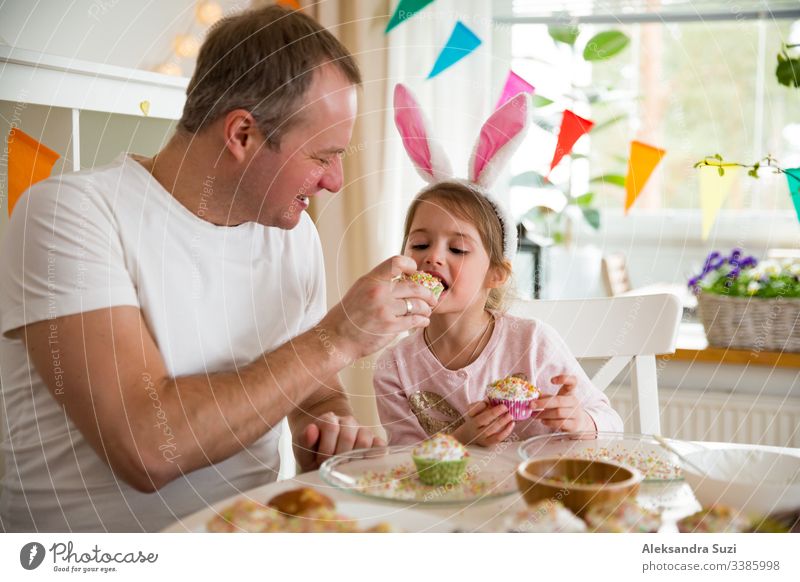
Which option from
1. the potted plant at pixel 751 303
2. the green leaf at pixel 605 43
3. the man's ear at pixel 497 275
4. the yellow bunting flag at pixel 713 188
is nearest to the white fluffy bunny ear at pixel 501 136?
the man's ear at pixel 497 275

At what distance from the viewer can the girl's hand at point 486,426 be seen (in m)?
0.91

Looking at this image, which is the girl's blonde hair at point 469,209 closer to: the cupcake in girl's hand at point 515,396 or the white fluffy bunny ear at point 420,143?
the white fluffy bunny ear at point 420,143

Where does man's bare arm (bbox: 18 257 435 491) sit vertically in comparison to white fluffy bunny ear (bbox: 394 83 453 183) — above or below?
below

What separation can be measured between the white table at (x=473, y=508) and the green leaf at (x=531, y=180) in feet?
3.64

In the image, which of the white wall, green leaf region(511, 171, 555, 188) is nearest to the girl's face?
the white wall

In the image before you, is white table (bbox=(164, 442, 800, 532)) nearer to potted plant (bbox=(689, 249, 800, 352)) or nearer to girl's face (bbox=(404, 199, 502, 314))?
girl's face (bbox=(404, 199, 502, 314))

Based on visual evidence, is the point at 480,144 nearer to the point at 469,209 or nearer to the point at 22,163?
the point at 469,209

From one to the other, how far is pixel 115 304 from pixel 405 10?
651 millimetres

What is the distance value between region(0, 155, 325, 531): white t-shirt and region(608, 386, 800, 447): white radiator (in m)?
0.86

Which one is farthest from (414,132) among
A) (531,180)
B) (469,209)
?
(531,180)

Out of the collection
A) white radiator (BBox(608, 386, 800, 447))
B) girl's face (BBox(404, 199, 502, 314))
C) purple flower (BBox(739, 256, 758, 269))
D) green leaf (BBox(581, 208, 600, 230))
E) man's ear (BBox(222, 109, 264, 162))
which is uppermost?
man's ear (BBox(222, 109, 264, 162))

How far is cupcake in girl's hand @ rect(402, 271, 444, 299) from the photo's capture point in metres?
0.96
